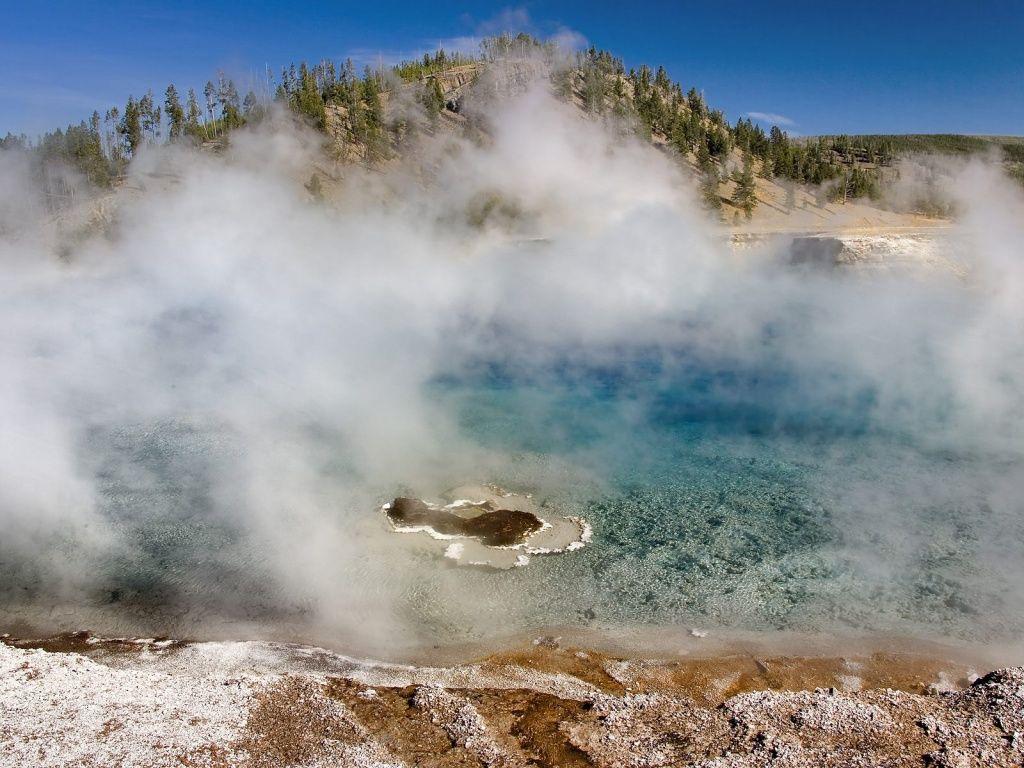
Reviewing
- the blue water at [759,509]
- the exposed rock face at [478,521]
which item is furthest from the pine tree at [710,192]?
the exposed rock face at [478,521]

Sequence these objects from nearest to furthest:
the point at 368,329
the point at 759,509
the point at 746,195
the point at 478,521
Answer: the point at 478,521 < the point at 759,509 < the point at 368,329 < the point at 746,195

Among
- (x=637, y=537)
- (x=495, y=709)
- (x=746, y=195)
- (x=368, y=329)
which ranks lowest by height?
(x=495, y=709)

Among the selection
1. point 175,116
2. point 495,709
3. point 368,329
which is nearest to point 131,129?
point 175,116

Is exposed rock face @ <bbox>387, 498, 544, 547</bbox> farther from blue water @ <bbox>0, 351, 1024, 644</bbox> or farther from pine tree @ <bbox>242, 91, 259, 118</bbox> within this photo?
pine tree @ <bbox>242, 91, 259, 118</bbox>

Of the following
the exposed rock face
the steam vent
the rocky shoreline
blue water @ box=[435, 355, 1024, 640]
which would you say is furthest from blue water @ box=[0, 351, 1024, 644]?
the rocky shoreline

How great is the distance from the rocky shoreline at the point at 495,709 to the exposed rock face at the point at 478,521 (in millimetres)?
2136

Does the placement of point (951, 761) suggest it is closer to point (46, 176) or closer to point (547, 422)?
point (547, 422)

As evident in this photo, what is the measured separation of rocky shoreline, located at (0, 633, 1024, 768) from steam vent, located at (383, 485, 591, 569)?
180 cm

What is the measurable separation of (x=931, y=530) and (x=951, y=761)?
14.7 ft

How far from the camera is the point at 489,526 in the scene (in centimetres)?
882

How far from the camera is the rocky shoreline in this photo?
16.3 ft

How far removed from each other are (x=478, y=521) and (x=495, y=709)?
3.41m

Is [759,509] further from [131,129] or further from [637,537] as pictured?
[131,129]

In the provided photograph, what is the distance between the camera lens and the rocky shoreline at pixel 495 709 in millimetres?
4980
